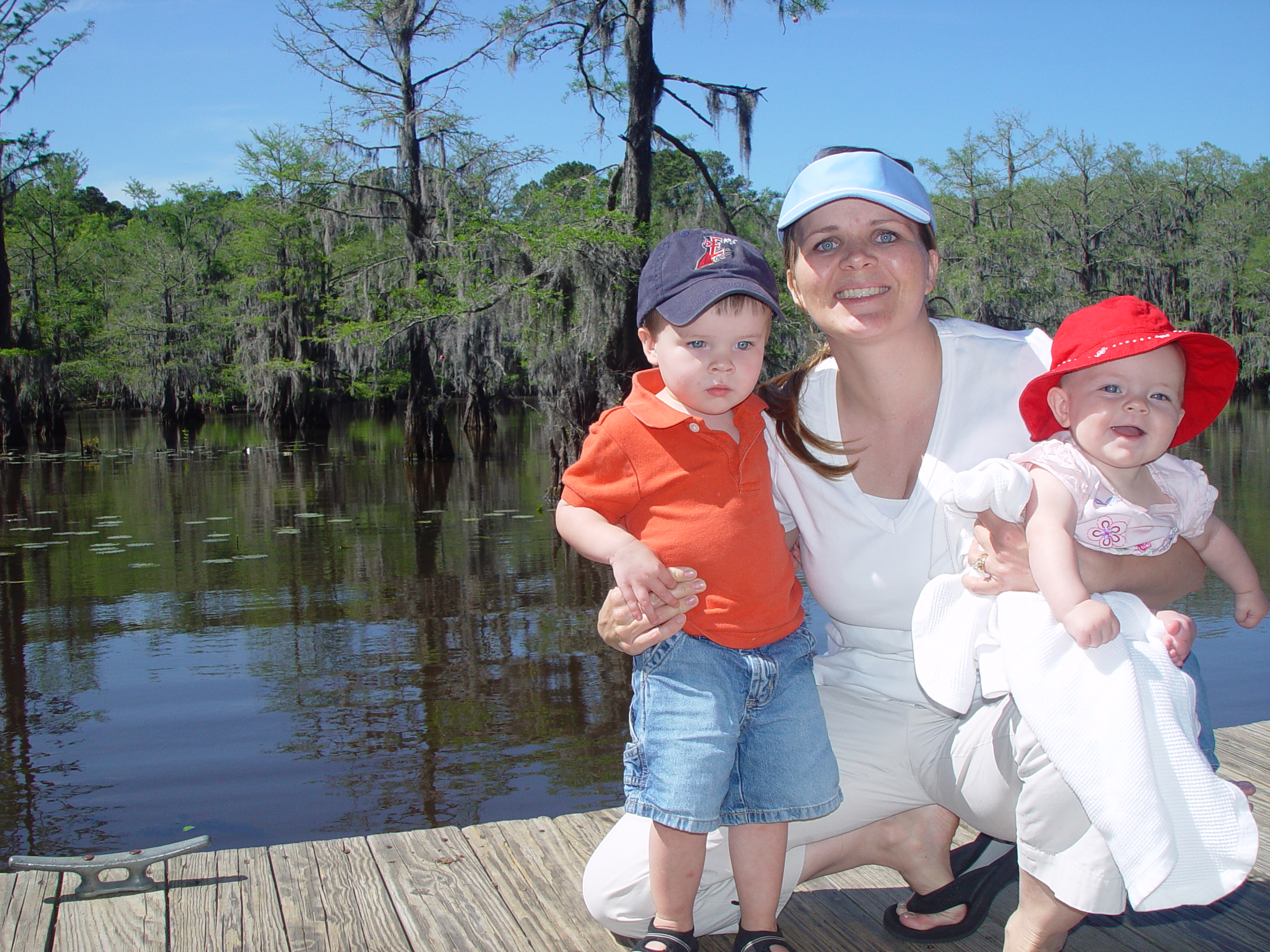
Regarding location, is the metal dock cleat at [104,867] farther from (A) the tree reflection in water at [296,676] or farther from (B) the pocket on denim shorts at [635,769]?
(A) the tree reflection in water at [296,676]

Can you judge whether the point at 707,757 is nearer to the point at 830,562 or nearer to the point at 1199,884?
the point at 830,562

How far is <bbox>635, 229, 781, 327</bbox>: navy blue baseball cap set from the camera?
6.75ft

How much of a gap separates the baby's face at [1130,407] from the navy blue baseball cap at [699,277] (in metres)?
0.64

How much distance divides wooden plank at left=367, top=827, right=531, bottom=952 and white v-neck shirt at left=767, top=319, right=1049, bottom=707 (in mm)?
913

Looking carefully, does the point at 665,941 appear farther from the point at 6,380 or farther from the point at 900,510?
the point at 6,380

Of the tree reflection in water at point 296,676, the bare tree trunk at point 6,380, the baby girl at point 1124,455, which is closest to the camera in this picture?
the baby girl at point 1124,455

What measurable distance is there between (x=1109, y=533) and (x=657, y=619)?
85cm

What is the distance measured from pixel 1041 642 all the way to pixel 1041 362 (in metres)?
0.74

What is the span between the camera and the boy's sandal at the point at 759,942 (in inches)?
75.5

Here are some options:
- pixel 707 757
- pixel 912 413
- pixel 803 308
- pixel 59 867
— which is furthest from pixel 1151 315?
pixel 59 867

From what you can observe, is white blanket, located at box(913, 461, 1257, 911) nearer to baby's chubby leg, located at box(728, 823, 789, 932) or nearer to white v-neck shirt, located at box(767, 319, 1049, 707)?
white v-neck shirt, located at box(767, 319, 1049, 707)

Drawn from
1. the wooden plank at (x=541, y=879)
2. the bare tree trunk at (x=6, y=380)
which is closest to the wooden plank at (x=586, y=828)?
the wooden plank at (x=541, y=879)

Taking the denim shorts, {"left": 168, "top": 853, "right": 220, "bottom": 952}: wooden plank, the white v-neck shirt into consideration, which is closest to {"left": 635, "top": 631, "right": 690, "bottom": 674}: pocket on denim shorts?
the denim shorts

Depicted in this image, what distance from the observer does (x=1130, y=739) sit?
5.16 ft
